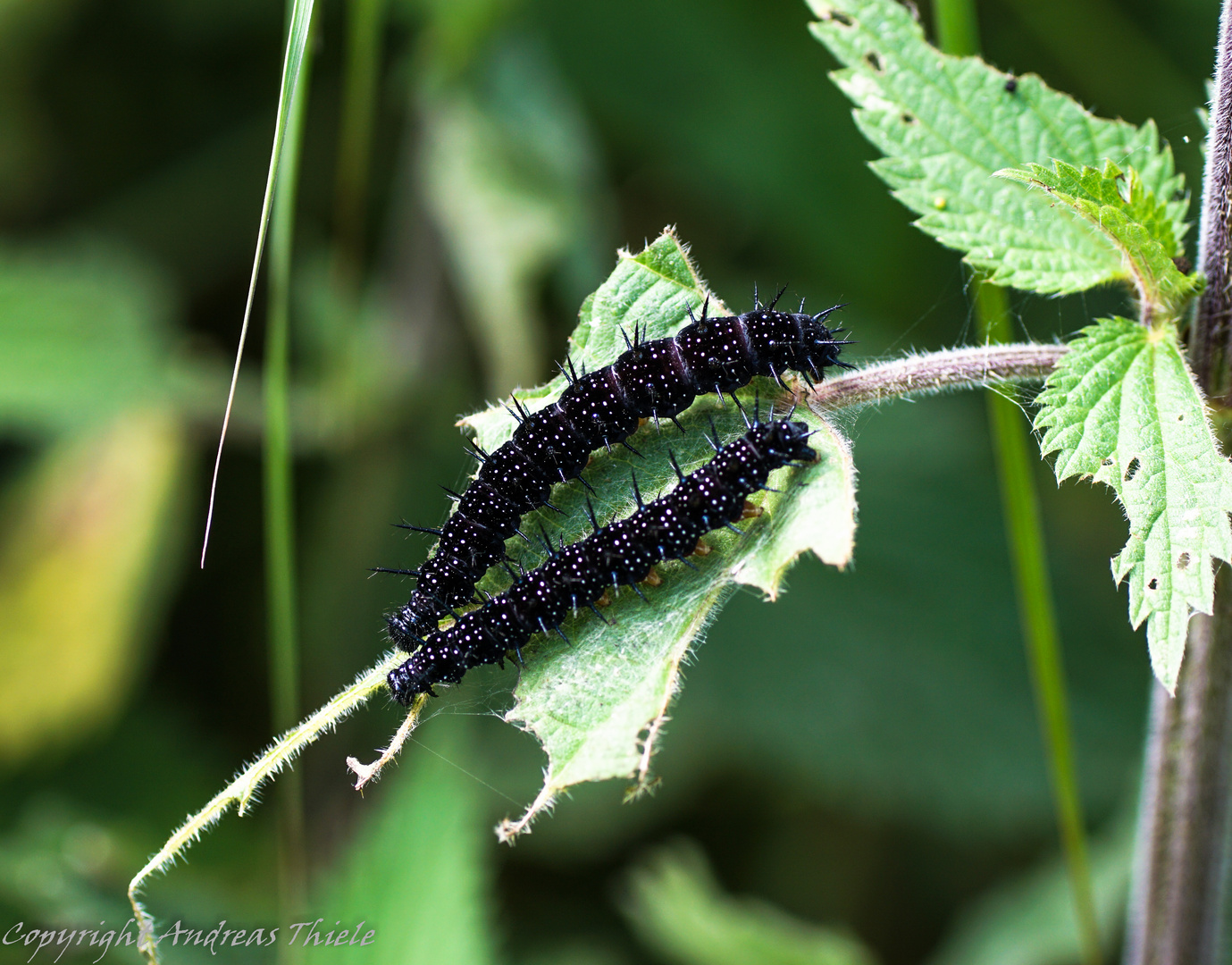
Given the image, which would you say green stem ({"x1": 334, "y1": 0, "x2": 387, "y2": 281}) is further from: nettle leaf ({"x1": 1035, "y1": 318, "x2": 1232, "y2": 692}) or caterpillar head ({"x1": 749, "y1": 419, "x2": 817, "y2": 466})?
nettle leaf ({"x1": 1035, "y1": 318, "x2": 1232, "y2": 692})

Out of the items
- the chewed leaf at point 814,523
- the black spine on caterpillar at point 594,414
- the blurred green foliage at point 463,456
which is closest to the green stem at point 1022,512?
the black spine on caterpillar at point 594,414

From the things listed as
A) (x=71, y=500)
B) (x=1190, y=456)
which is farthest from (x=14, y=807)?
(x=1190, y=456)

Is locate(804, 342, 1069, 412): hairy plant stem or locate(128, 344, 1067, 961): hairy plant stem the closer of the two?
locate(128, 344, 1067, 961): hairy plant stem

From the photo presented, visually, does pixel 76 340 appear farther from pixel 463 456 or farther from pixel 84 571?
pixel 463 456

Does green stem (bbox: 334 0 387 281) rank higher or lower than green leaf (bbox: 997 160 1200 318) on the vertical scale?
higher

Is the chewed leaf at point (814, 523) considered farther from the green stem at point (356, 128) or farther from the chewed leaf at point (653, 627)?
the green stem at point (356, 128)

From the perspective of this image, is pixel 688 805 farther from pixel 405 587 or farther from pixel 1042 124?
pixel 1042 124

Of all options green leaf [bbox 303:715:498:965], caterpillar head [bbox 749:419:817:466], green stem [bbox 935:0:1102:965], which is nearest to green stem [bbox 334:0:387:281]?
green stem [bbox 935:0:1102:965]
